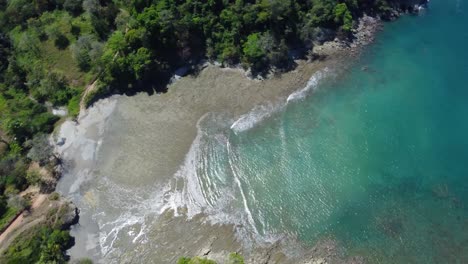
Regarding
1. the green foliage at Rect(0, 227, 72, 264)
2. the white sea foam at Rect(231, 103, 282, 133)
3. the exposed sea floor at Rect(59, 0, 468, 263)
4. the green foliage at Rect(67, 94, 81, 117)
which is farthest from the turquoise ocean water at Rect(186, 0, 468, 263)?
the green foliage at Rect(67, 94, 81, 117)

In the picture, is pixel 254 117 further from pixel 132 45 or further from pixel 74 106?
pixel 74 106

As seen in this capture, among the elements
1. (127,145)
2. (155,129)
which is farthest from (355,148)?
(127,145)

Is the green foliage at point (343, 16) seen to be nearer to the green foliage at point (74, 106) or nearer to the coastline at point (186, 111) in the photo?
the coastline at point (186, 111)

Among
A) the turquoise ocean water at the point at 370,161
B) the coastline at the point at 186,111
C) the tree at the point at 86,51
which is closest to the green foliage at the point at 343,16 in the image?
the coastline at the point at 186,111

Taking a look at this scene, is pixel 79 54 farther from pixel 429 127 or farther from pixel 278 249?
pixel 429 127

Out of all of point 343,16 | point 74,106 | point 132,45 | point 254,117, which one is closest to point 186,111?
point 254,117
